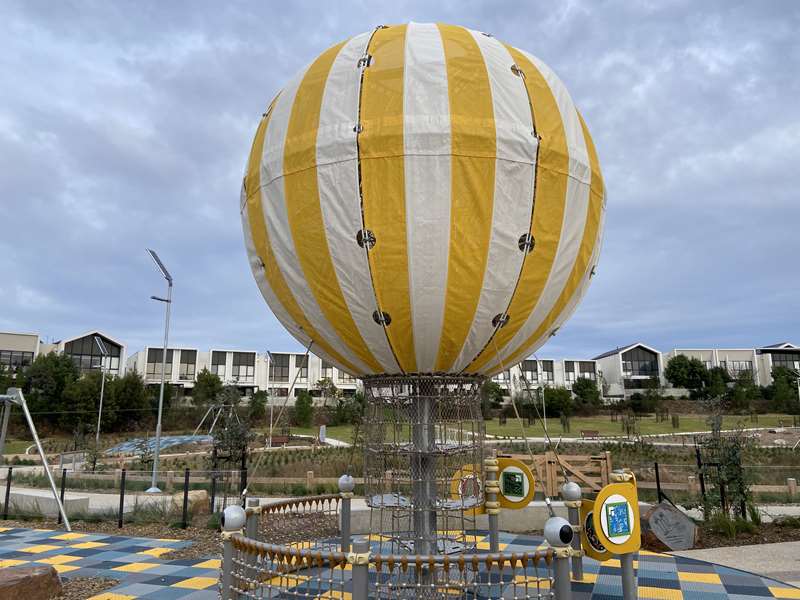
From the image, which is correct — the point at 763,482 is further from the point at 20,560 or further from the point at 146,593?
the point at 20,560

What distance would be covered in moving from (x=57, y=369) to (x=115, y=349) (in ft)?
61.1

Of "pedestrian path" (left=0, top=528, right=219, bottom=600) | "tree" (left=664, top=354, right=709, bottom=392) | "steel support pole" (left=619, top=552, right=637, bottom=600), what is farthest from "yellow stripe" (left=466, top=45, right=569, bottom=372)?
"tree" (left=664, top=354, right=709, bottom=392)

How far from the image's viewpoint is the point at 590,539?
6.06 m

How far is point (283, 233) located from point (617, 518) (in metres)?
4.71

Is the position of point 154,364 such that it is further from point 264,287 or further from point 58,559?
point 264,287

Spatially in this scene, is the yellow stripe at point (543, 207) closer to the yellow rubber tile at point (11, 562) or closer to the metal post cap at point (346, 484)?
the metal post cap at point (346, 484)

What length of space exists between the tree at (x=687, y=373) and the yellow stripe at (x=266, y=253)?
8002 centimetres

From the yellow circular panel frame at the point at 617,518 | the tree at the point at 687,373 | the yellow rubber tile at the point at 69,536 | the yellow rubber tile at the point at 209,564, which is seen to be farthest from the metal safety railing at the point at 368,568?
the tree at the point at 687,373

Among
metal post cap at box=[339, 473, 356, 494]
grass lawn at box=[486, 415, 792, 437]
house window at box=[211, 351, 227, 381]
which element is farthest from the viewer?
house window at box=[211, 351, 227, 381]

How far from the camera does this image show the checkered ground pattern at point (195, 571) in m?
7.50

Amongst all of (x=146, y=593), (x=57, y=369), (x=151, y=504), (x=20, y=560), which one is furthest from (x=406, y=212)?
(x=57, y=369)

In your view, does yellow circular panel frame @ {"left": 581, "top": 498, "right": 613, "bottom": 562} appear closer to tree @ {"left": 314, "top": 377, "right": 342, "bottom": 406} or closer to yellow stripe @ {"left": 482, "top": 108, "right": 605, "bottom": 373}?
yellow stripe @ {"left": 482, "top": 108, "right": 605, "bottom": 373}

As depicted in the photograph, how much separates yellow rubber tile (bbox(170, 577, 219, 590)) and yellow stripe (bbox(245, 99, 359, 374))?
4.10m

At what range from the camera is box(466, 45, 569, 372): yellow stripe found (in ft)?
19.6
